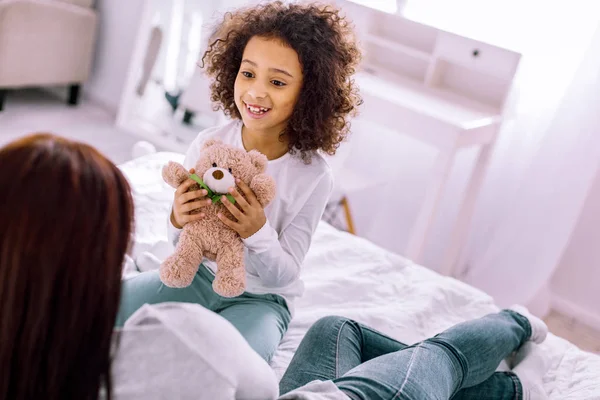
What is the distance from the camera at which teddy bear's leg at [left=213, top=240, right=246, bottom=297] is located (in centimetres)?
112

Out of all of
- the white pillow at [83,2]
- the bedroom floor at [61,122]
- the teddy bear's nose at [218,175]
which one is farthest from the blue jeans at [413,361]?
the white pillow at [83,2]

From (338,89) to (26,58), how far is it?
1.98 metres

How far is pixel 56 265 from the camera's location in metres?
0.63

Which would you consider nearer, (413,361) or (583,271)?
(413,361)

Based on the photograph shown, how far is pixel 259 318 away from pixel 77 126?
6.60 feet

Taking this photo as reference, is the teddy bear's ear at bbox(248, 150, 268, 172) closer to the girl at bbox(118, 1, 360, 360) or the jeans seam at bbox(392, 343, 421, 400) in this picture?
the girl at bbox(118, 1, 360, 360)

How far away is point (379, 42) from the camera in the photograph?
8.04 ft

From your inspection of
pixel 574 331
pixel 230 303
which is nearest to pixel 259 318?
pixel 230 303

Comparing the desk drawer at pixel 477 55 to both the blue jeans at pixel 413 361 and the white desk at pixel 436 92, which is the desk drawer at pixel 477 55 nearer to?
the white desk at pixel 436 92

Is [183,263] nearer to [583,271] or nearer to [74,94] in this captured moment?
[583,271]

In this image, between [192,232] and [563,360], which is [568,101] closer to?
[563,360]

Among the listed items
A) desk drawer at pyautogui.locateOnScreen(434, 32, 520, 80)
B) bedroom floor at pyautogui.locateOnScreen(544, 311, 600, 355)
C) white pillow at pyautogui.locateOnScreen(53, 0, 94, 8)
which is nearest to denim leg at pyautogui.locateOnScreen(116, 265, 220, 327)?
desk drawer at pyautogui.locateOnScreen(434, 32, 520, 80)

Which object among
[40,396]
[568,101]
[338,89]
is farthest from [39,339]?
[568,101]

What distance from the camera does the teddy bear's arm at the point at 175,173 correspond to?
1.13 m
